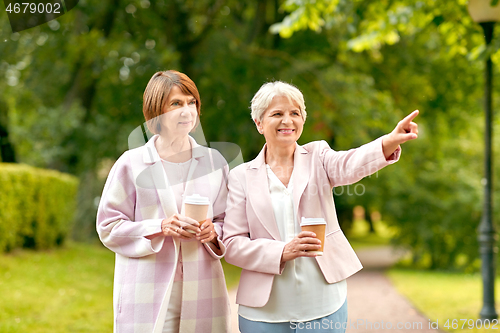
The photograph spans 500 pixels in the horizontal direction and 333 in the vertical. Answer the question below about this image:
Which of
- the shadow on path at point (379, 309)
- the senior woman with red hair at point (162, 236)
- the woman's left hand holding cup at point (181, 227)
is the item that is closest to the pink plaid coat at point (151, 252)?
the senior woman with red hair at point (162, 236)

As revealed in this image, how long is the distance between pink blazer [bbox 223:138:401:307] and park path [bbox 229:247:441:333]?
11.2 ft

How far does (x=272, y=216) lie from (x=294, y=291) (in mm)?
362

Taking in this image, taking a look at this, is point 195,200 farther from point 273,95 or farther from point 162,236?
→ point 273,95

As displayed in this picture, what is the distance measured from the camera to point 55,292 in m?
7.37

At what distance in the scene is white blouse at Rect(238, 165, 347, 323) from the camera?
7.55 ft

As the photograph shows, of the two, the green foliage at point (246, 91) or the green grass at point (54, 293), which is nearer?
the green grass at point (54, 293)

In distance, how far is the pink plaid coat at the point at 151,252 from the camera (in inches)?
92.4

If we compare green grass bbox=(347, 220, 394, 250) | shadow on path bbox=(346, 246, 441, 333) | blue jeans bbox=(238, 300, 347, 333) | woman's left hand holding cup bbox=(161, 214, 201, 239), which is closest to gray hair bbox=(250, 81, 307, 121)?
woman's left hand holding cup bbox=(161, 214, 201, 239)

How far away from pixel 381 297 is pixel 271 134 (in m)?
7.39

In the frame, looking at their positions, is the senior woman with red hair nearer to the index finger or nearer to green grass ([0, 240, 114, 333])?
the index finger

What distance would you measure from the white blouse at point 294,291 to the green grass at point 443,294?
147 inches

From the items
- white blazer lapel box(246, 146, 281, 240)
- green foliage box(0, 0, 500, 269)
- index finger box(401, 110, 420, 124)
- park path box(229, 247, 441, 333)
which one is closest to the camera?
index finger box(401, 110, 420, 124)

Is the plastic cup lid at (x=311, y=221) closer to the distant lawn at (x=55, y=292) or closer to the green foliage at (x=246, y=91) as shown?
the distant lawn at (x=55, y=292)

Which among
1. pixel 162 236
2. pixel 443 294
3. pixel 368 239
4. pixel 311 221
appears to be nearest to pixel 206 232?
pixel 162 236
